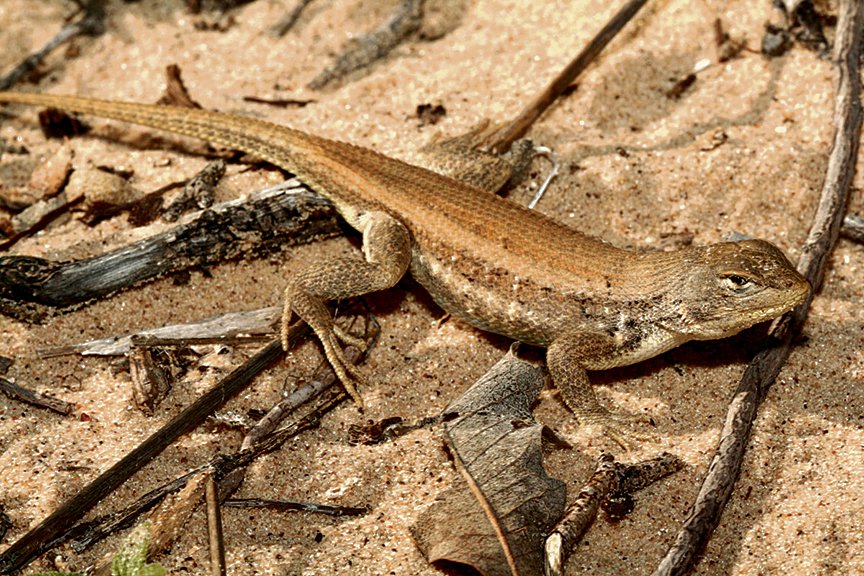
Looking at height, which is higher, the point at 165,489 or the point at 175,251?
the point at 175,251

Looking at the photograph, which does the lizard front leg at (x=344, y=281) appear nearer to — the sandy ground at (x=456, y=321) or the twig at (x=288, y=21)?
the sandy ground at (x=456, y=321)

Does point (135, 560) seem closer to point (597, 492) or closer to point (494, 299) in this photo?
point (597, 492)

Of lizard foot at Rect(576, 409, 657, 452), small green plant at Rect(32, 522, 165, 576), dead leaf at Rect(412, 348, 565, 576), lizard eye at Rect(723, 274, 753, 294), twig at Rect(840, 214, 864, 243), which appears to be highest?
lizard eye at Rect(723, 274, 753, 294)

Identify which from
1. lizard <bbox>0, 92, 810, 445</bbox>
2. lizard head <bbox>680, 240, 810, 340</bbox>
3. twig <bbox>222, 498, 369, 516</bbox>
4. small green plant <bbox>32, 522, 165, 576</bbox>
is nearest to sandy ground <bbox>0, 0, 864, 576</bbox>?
twig <bbox>222, 498, 369, 516</bbox>

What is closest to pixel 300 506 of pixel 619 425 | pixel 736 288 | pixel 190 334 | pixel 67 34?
pixel 190 334

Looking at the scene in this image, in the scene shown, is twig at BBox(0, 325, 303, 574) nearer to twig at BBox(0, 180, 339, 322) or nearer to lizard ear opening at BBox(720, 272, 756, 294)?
twig at BBox(0, 180, 339, 322)

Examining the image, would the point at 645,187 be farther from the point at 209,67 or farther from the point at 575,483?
the point at 209,67

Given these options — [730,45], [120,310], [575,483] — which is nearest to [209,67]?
[120,310]
